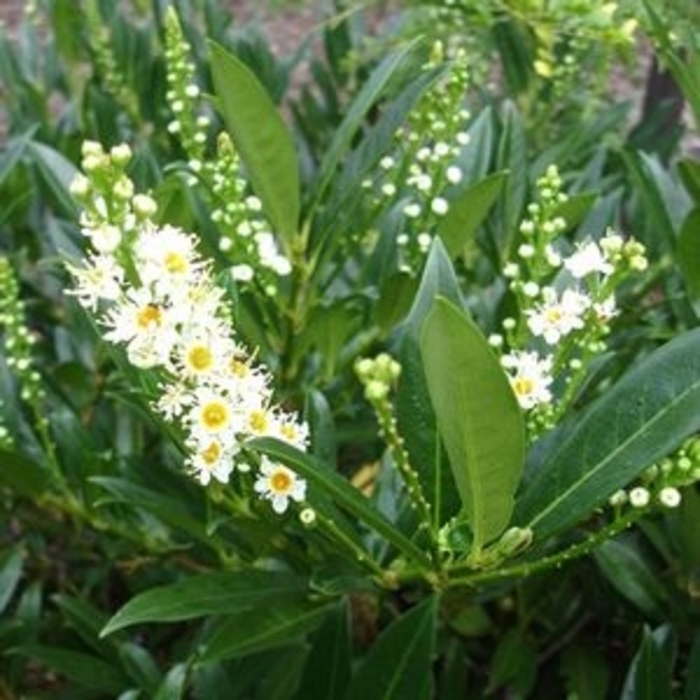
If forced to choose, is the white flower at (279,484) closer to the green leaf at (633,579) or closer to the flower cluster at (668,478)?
the flower cluster at (668,478)

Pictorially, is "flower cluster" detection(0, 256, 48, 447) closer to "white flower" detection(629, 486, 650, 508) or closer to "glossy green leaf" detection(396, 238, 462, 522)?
"glossy green leaf" detection(396, 238, 462, 522)

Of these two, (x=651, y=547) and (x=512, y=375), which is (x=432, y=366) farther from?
(x=651, y=547)

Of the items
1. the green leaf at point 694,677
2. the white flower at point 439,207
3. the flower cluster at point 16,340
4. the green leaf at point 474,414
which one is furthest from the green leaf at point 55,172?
the green leaf at point 694,677

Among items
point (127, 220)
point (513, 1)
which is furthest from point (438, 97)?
point (127, 220)

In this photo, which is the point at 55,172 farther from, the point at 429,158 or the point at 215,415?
the point at 215,415

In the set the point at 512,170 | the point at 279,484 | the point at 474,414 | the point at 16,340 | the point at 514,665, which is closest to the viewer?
the point at 474,414

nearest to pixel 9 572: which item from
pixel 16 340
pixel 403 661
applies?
pixel 16 340
